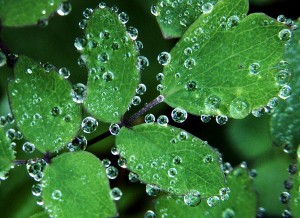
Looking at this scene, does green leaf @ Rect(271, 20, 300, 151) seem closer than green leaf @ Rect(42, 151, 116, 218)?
No

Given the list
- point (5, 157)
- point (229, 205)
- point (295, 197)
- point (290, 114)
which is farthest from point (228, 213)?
point (5, 157)

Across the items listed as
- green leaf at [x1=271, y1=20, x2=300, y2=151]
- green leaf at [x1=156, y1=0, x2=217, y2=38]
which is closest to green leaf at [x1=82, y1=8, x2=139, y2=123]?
green leaf at [x1=156, y1=0, x2=217, y2=38]

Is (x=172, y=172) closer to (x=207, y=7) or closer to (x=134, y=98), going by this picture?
(x=134, y=98)

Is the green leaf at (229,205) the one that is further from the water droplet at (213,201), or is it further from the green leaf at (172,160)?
the green leaf at (172,160)

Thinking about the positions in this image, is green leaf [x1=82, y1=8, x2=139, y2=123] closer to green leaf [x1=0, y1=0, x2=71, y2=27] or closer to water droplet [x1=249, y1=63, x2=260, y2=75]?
green leaf [x1=0, y1=0, x2=71, y2=27]

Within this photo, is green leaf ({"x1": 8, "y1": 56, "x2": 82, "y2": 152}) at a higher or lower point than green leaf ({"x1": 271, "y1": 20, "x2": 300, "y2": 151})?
higher

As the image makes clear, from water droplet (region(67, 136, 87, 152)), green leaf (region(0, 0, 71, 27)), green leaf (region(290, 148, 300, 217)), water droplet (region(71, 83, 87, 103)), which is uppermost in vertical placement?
green leaf (region(0, 0, 71, 27))

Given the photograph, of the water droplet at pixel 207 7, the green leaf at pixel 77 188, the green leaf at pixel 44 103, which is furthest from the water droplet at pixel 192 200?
the water droplet at pixel 207 7
